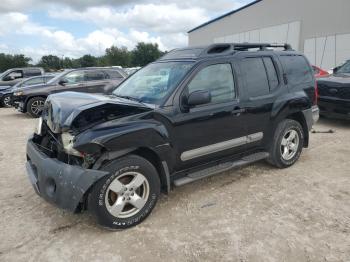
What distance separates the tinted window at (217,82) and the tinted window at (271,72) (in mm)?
810

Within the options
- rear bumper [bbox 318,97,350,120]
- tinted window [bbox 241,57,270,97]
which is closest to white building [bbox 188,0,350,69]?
rear bumper [bbox 318,97,350,120]

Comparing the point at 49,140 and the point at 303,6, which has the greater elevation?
the point at 303,6

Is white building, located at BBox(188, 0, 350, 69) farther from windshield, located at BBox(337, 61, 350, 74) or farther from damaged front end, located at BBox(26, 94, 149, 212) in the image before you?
damaged front end, located at BBox(26, 94, 149, 212)

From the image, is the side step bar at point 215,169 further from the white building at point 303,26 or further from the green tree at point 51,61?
the green tree at point 51,61

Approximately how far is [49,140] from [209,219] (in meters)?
2.15

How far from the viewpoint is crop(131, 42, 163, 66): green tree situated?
91.4m

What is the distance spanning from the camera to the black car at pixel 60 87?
10984mm

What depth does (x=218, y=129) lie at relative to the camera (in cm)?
408

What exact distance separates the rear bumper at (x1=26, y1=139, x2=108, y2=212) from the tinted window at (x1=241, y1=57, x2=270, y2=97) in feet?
7.90

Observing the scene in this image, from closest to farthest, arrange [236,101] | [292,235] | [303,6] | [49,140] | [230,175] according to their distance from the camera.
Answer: [292,235] < [49,140] < [236,101] < [230,175] < [303,6]

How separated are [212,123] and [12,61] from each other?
7408 centimetres

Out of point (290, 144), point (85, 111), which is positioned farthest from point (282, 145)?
point (85, 111)

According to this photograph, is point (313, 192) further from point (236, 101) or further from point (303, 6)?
point (303, 6)

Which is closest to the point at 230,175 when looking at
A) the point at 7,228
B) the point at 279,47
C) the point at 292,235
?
the point at 292,235
